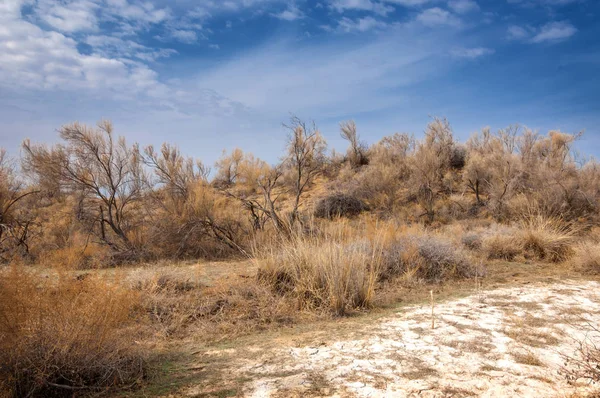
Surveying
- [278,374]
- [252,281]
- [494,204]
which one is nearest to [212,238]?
[252,281]

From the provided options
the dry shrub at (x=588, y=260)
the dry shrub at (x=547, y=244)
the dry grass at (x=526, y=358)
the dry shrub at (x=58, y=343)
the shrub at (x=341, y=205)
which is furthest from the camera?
the shrub at (x=341, y=205)

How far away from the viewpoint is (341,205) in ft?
62.3

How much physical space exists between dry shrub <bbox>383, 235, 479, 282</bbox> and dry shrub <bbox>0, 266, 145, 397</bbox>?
5.90 metres

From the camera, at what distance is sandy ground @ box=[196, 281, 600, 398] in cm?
345

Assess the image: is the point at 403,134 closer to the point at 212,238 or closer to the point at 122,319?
the point at 212,238

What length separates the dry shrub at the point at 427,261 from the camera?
28.0ft

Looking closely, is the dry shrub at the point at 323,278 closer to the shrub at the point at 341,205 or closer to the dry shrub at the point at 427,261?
the dry shrub at the point at 427,261

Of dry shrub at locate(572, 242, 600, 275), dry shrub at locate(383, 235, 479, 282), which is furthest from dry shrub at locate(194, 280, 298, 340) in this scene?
dry shrub at locate(572, 242, 600, 275)

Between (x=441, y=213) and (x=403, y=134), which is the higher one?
(x=403, y=134)

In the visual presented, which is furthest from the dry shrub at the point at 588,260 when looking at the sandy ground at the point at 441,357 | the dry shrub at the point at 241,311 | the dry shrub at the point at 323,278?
the dry shrub at the point at 241,311

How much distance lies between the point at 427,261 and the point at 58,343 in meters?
7.41

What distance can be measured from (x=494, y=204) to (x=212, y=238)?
12.0 meters

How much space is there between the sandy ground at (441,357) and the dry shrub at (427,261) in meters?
2.31

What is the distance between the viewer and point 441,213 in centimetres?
1798
